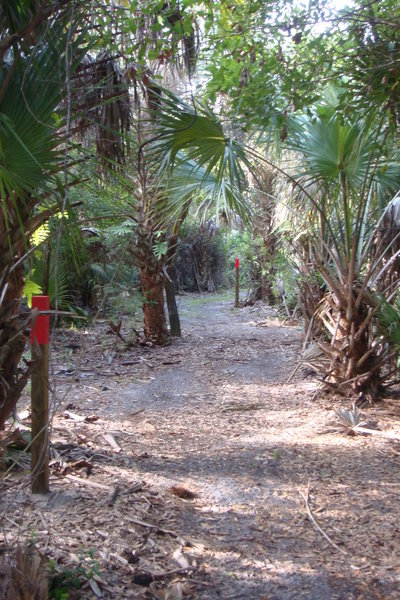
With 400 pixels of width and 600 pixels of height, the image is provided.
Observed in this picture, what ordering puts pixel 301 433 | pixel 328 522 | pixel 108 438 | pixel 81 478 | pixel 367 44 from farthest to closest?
1. pixel 301 433
2. pixel 108 438
3. pixel 367 44
4. pixel 81 478
5. pixel 328 522

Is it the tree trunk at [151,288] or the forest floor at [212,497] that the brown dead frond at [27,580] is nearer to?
the forest floor at [212,497]

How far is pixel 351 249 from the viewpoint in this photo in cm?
562

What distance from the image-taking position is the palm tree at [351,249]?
558 cm

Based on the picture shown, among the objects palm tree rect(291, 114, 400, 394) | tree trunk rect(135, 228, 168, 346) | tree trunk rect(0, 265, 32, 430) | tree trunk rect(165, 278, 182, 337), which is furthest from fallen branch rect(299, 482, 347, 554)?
tree trunk rect(165, 278, 182, 337)

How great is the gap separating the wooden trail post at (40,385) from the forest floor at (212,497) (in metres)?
0.11

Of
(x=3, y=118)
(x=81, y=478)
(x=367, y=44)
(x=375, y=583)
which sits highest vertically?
(x=367, y=44)

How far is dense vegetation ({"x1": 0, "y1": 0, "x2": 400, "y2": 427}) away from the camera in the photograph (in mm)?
2740

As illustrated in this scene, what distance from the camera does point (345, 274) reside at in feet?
19.2

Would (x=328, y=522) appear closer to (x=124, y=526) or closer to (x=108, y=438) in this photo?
(x=124, y=526)

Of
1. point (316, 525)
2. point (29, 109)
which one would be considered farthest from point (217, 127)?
point (316, 525)

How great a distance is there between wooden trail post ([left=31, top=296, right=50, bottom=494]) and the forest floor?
0.11 metres

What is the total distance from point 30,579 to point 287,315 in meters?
10.9

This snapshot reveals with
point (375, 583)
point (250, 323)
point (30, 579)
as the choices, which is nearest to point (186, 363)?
point (250, 323)

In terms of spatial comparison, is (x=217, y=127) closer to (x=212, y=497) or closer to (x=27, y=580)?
(x=212, y=497)
